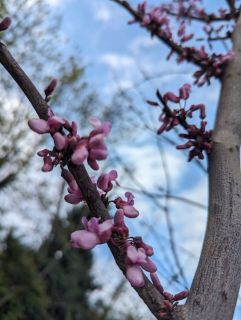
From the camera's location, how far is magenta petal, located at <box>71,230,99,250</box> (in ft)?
2.26

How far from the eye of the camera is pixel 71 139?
68 cm

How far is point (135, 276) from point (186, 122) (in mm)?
527

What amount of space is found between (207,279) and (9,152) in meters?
5.69

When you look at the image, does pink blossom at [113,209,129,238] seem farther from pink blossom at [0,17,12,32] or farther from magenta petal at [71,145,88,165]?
pink blossom at [0,17,12,32]

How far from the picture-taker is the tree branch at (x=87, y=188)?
672mm

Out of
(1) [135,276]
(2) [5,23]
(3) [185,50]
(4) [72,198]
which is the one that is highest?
(3) [185,50]

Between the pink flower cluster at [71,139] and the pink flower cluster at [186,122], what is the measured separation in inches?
15.1

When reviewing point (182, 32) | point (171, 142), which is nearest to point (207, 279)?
point (171, 142)

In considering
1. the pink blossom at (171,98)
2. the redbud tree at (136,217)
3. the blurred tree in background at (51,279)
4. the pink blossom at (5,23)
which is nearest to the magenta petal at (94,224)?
the redbud tree at (136,217)

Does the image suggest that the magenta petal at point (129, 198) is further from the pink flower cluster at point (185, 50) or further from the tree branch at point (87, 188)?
the pink flower cluster at point (185, 50)

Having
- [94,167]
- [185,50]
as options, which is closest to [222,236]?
[94,167]

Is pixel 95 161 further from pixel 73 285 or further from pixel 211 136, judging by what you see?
pixel 73 285

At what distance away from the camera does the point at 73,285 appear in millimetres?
6766

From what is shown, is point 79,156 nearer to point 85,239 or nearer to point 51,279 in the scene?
point 85,239
